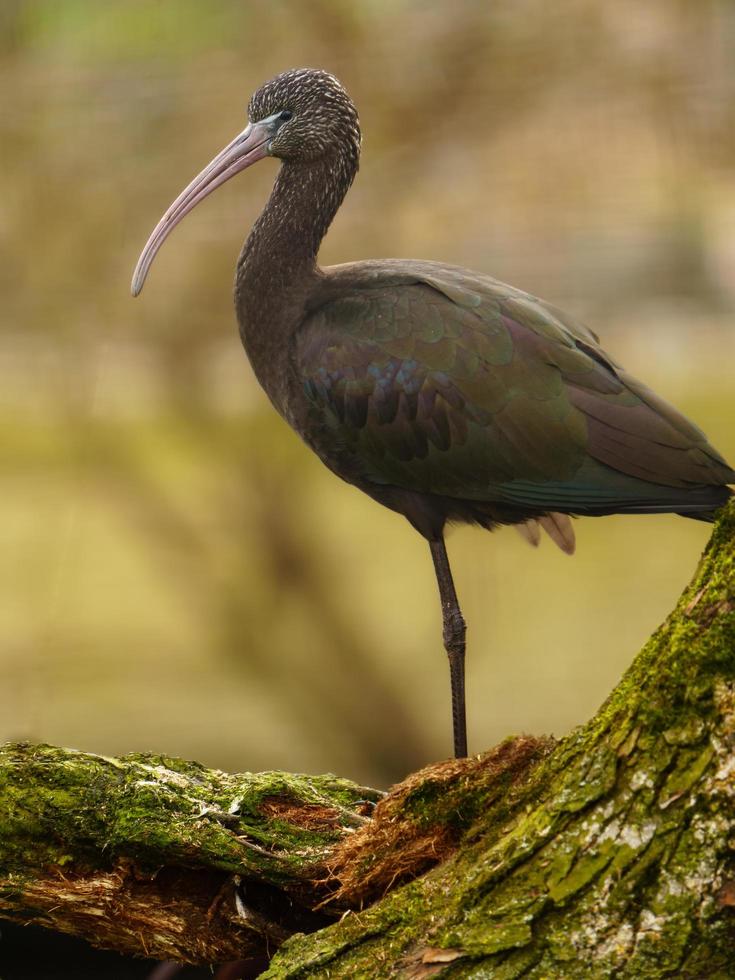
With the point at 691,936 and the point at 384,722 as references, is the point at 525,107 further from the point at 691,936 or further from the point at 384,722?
the point at 691,936

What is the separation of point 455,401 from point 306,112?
101 cm

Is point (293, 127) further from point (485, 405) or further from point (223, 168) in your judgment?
point (485, 405)

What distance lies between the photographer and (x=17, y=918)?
3115 millimetres

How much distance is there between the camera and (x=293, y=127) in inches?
153

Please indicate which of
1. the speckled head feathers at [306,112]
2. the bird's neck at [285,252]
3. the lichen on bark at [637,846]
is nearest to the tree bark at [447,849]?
the lichen on bark at [637,846]

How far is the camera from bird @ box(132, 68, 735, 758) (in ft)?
11.4

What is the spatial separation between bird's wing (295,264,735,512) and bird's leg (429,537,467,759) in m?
0.21

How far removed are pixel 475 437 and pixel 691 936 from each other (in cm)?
167

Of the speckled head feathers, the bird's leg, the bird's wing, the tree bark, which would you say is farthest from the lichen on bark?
the speckled head feathers

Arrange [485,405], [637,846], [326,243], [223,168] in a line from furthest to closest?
[326,243]
[223,168]
[485,405]
[637,846]

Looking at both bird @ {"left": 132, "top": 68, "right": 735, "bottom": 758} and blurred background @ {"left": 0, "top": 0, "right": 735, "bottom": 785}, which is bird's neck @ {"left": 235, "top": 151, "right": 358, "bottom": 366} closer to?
bird @ {"left": 132, "top": 68, "right": 735, "bottom": 758}

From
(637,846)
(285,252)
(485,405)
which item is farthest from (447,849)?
(285,252)

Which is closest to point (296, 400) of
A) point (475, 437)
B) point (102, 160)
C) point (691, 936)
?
point (475, 437)

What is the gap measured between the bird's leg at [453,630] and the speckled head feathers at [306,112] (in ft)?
3.98
